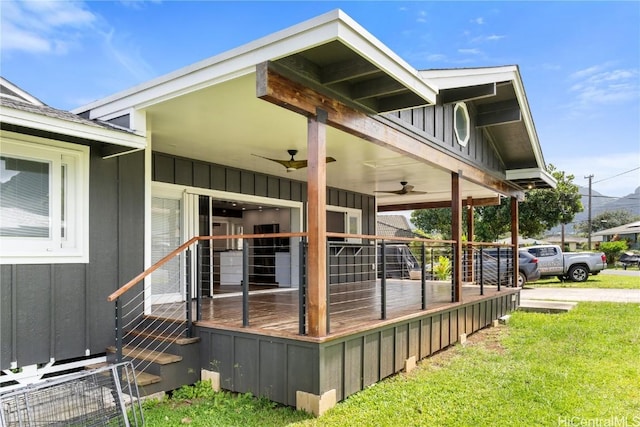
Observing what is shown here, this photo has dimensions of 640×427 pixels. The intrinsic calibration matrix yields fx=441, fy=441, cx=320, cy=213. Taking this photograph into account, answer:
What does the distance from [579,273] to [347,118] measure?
1588 centimetres

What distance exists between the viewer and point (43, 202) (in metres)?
4.19

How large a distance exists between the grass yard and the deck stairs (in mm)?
184

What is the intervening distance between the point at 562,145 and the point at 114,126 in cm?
5025

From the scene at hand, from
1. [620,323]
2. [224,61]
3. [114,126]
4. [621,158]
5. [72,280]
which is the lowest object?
[620,323]

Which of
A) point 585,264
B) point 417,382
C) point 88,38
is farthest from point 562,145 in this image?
point 417,382

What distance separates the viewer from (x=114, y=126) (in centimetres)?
433

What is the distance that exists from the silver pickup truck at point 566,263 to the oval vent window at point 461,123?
10205 millimetres

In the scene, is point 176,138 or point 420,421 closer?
point 420,421

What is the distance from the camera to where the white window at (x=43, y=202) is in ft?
13.0

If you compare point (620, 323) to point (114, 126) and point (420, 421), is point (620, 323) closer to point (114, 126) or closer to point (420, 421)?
point (420, 421)

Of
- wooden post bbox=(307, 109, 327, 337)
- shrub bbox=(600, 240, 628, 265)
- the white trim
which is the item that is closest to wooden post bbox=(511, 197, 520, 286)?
wooden post bbox=(307, 109, 327, 337)

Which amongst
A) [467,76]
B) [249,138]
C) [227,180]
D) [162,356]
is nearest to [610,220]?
[467,76]

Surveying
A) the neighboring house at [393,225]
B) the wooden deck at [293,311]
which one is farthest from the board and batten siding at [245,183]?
the neighboring house at [393,225]

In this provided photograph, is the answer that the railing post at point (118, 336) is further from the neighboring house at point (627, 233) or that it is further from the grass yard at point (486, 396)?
the neighboring house at point (627, 233)
